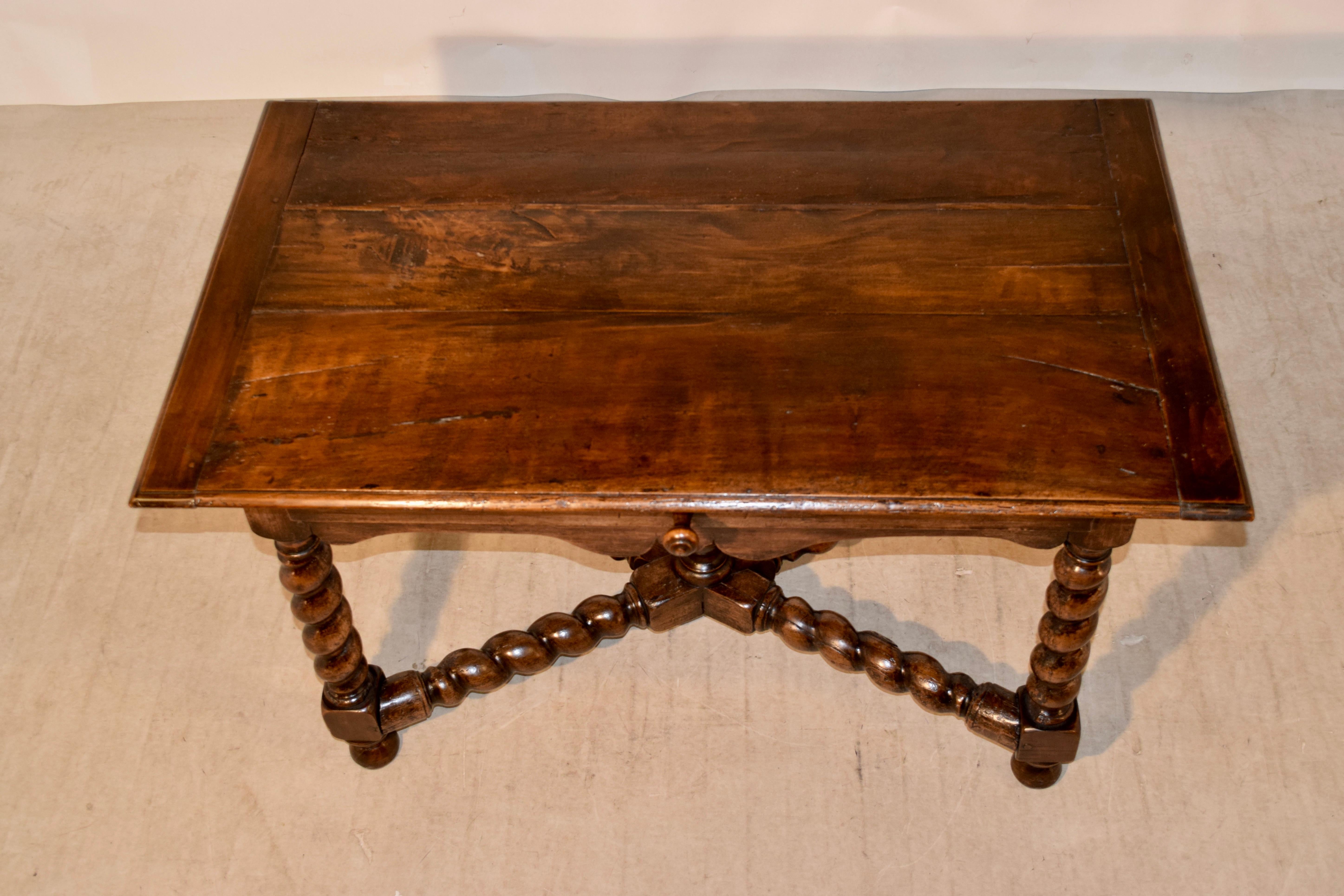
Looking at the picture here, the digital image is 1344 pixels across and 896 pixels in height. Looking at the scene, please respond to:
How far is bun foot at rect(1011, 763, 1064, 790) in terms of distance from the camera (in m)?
1.94

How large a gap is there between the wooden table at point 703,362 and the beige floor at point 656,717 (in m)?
0.11

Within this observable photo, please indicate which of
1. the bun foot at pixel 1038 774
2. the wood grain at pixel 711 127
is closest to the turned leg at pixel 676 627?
the bun foot at pixel 1038 774

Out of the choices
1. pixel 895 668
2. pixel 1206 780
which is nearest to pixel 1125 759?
pixel 1206 780

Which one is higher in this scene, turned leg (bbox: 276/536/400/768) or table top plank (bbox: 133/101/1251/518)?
table top plank (bbox: 133/101/1251/518)

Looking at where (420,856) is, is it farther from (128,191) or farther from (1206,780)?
(128,191)

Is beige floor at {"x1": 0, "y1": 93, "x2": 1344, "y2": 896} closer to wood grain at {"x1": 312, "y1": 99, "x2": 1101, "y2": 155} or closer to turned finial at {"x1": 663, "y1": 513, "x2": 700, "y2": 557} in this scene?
turned finial at {"x1": 663, "y1": 513, "x2": 700, "y2": 557}

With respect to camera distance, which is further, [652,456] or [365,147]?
[365,147]

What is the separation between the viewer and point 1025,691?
1.92m

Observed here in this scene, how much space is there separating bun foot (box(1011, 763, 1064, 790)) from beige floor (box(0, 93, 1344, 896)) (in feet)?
0.05

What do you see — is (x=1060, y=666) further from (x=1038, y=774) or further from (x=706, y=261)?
(x=706, y=261)

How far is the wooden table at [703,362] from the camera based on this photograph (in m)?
1.53

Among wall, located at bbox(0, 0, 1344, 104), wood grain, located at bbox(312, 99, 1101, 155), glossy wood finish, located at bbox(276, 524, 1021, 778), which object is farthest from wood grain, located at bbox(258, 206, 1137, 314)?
wall, located at bbox(0, 0, 1344, 104)

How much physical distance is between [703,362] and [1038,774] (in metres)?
0.82

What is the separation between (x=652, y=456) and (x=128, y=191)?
1.85 m
